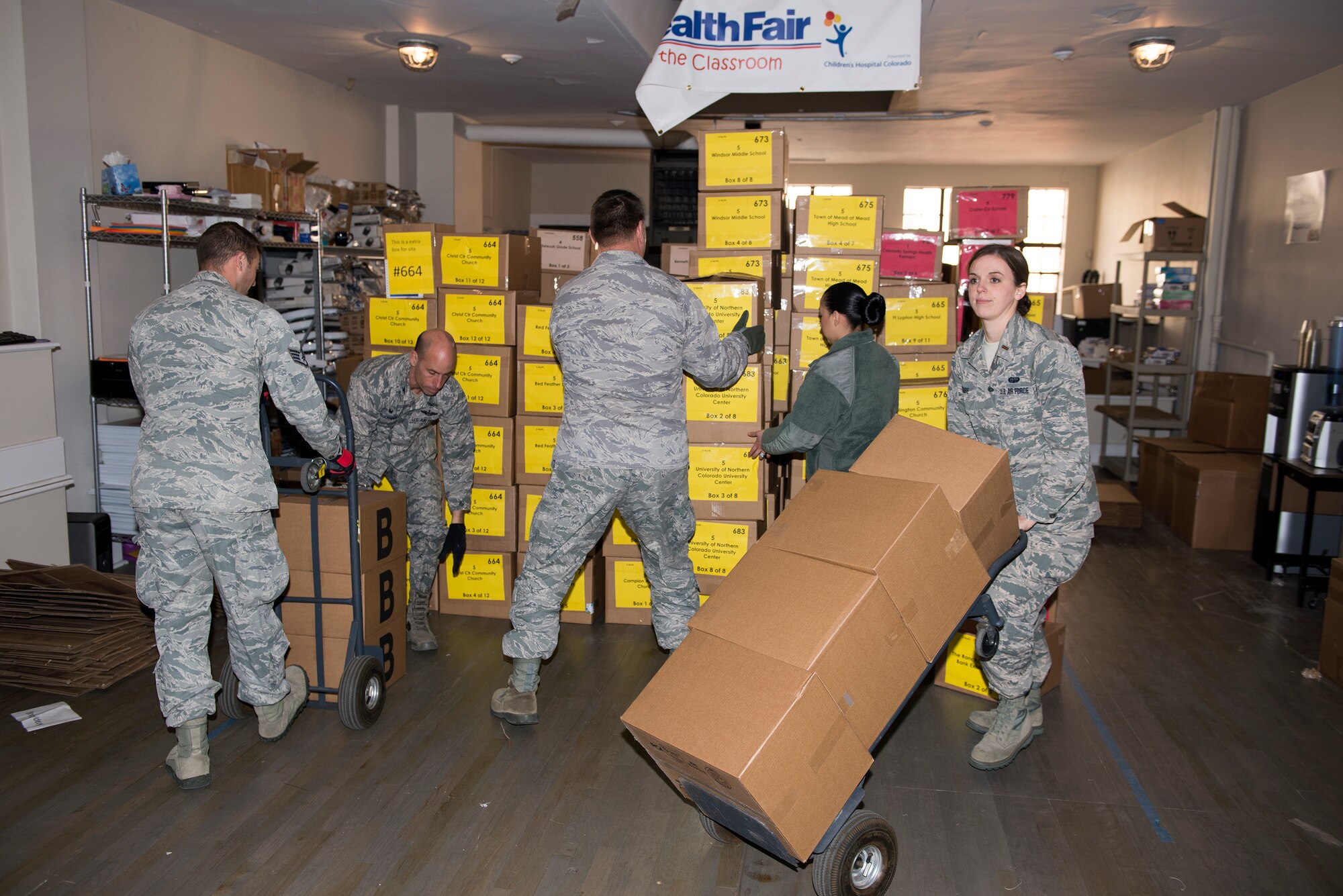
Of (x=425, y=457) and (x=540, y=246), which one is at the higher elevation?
(x=540, y=246)

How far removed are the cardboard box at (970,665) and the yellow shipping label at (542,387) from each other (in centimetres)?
186

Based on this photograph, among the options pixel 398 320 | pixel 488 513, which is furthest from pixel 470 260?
pixel 488 513

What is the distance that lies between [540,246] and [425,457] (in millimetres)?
1300

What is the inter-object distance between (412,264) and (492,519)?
1.17 meters

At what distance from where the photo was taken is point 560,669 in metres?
3.66

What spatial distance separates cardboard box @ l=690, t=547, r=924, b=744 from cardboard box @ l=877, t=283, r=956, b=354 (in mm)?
1786

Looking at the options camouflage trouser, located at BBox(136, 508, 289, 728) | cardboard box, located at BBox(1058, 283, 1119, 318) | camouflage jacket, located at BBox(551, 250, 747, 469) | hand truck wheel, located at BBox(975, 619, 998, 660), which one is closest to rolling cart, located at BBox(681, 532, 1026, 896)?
hand truck wheel, located at BBox(975, 619, 998, 660)

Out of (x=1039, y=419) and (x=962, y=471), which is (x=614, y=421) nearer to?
(x=962, y=471)

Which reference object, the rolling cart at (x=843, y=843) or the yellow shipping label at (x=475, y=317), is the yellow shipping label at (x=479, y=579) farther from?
the rolling cart at (x=843, y=843)

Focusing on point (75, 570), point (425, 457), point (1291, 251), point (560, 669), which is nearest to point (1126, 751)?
point (560, 669)

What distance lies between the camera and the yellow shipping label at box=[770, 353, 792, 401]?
3980mm

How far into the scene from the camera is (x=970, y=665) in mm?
3479

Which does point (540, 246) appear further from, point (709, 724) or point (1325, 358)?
point (1325, 358)

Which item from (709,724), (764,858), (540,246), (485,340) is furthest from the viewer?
(540,246)
